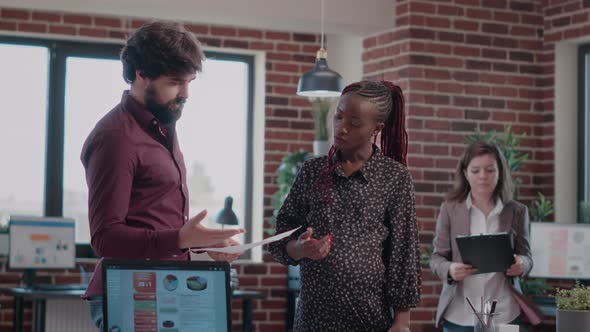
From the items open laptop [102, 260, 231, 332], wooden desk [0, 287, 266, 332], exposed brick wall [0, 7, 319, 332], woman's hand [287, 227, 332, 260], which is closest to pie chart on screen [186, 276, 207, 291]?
open laptop [102, 260, 231, 332]

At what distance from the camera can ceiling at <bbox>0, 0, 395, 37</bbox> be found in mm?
5883

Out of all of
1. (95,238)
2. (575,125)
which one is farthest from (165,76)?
(575,125)

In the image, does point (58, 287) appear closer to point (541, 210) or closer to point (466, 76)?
point (466, 76)

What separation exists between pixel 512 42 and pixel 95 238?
4.73m

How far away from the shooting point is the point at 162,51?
7.62ft

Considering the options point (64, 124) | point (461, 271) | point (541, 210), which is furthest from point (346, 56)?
point (461, 271)

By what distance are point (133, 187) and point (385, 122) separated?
656mm

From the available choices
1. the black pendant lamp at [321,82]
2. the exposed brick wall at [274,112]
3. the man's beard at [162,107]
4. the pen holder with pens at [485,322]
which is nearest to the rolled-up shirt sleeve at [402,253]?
the pen holder with pens at [485,322]

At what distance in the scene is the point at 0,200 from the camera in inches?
281

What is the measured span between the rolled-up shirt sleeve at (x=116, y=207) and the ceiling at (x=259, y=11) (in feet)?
12.3

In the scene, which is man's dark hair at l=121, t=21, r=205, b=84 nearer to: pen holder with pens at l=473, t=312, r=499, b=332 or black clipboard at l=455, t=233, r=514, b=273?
pen holder with pens at l=473, t=312, r=499, b=332

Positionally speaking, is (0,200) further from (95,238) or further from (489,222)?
(95,238)

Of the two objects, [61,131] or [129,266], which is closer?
[129,266]

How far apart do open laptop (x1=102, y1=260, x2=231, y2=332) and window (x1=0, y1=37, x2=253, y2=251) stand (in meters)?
5.28
